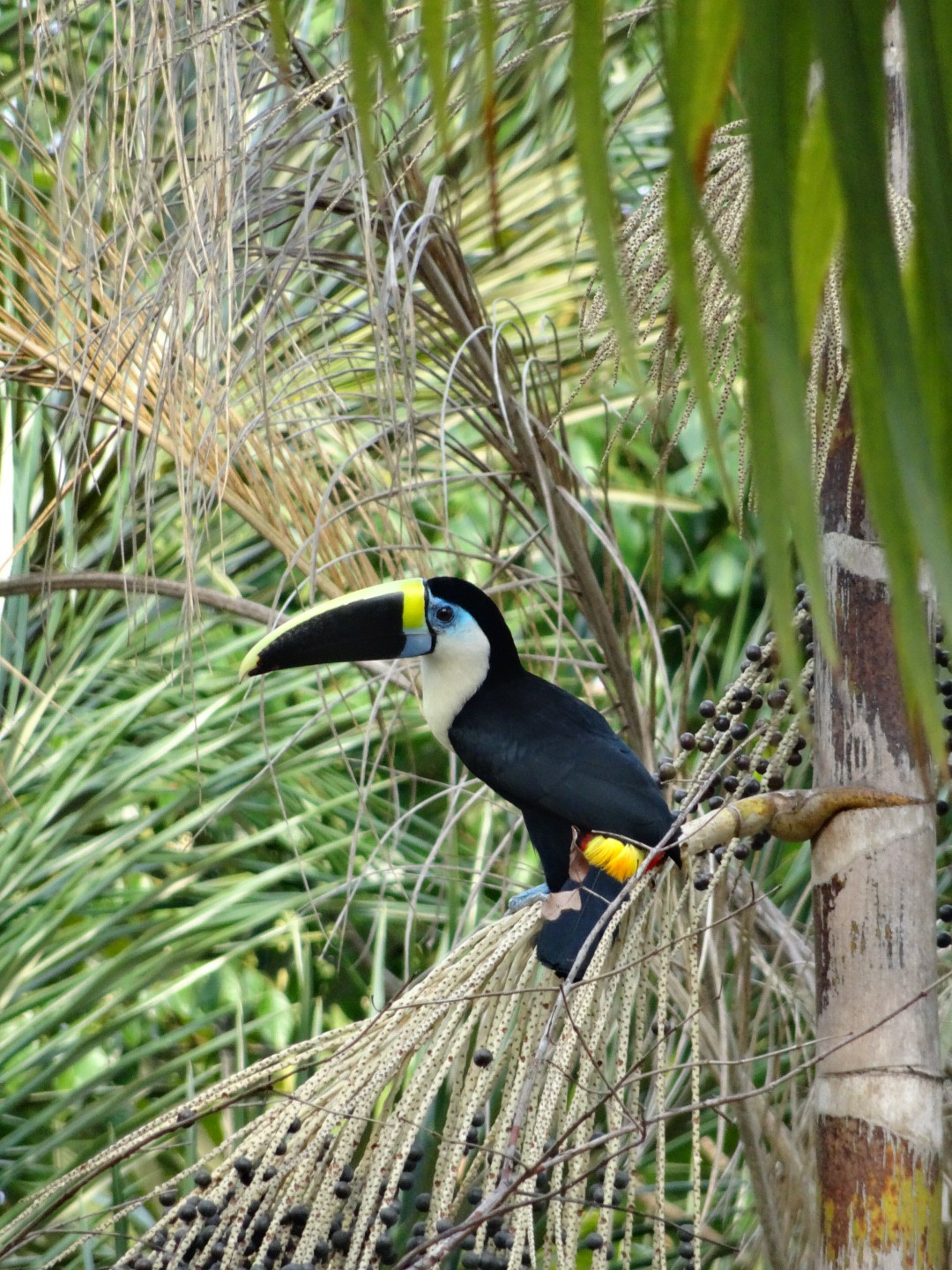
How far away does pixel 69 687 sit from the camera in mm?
2375

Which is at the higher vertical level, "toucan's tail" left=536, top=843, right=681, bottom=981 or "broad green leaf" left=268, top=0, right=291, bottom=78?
"broad green leaf" left=268, top=0, right=291, bottom=78

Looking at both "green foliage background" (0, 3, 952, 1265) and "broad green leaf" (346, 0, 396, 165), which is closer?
"broad green leaf" (346, 0, 396, 165)

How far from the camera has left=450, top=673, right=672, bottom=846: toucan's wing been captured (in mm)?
1562

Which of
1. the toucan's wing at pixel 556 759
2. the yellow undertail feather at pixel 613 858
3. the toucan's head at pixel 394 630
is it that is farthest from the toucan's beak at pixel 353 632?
the yellow undertail feather at pixel 613 858

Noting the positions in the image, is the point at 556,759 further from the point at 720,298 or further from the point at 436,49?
the point at 436,49

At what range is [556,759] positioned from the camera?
1.62 m

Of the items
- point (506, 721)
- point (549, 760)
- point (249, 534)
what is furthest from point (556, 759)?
point (249, 534)

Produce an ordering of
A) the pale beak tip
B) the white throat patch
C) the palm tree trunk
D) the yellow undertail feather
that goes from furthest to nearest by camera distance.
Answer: the white throat patch < the yellow undertail feather < the pale beak tip < the palm tree trunk

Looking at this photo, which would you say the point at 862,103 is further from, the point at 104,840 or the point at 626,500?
the point at 626,500

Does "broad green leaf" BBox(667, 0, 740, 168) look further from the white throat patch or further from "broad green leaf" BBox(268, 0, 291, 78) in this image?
the white throat patch

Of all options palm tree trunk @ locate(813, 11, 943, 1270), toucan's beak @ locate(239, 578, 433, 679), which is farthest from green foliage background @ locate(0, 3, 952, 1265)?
palm tree trunk @ locate(813, 11, 943, 1270)

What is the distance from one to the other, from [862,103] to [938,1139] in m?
1.08

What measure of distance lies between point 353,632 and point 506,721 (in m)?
0.23

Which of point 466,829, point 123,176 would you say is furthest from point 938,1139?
point 466,829
